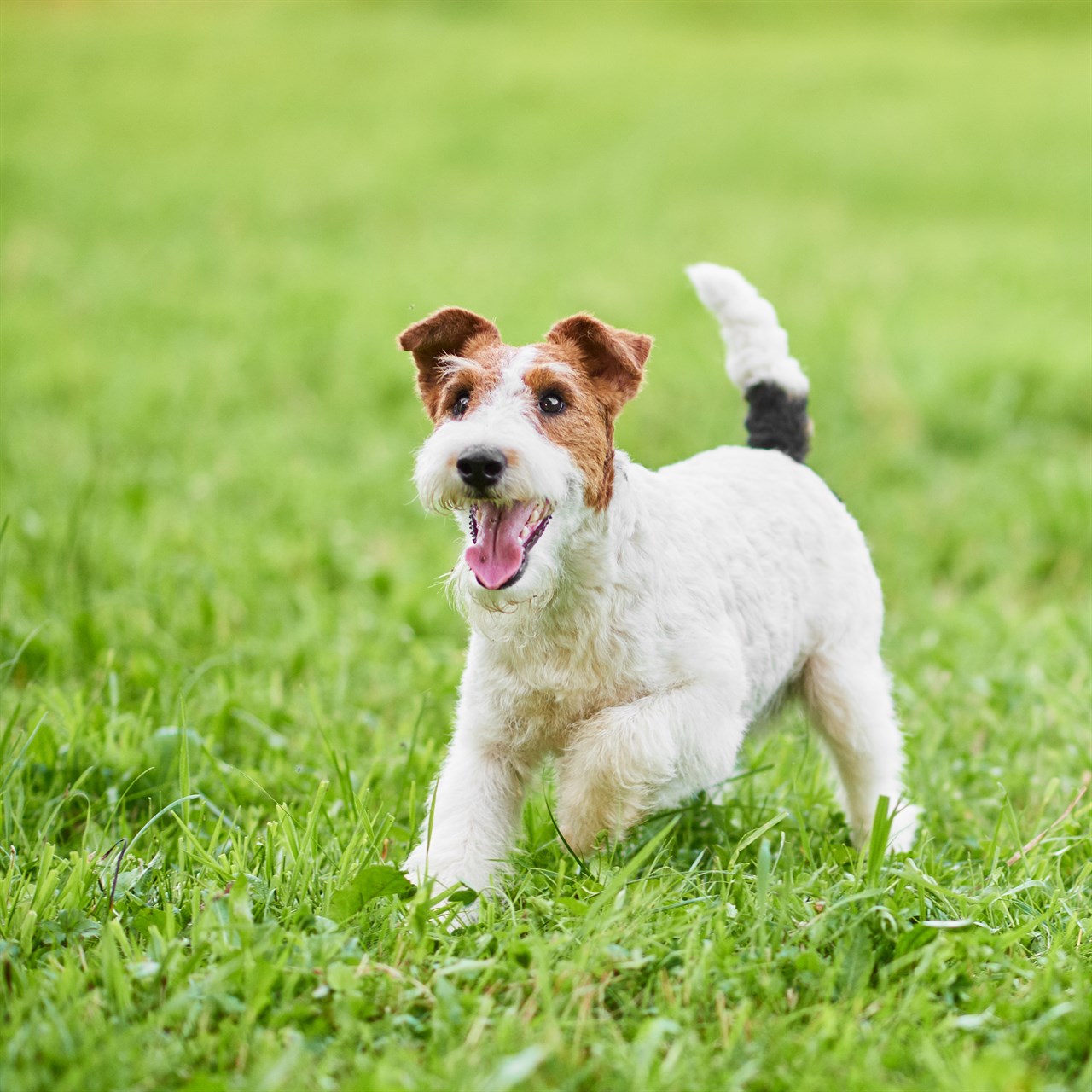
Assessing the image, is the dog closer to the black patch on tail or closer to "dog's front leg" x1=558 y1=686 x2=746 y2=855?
"dog's front leg" x1=558 y1=686 x2=746 y2=855

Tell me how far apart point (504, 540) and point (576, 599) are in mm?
356

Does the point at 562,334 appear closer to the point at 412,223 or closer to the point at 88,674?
the point at 88,674

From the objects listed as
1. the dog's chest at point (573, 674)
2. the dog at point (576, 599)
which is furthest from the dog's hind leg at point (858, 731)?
the dog's chest at point (573, 674)

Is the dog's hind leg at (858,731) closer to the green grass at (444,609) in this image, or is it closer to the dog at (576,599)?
the green grass at (444,609)

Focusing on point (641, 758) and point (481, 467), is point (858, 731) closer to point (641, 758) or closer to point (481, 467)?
point (641, 758)

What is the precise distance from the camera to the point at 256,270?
12.9 m

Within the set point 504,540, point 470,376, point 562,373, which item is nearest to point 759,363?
point 562,373

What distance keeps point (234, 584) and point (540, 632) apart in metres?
3.14

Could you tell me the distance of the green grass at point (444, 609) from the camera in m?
2.69

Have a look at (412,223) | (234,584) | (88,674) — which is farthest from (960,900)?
(412,223)

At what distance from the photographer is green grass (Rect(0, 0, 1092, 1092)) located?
8.83 ft

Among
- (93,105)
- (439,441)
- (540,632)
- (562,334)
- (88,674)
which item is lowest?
(88,674)

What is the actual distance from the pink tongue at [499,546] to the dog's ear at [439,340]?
0.42 m

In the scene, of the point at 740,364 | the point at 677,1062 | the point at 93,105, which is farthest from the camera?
the point at 93,105
